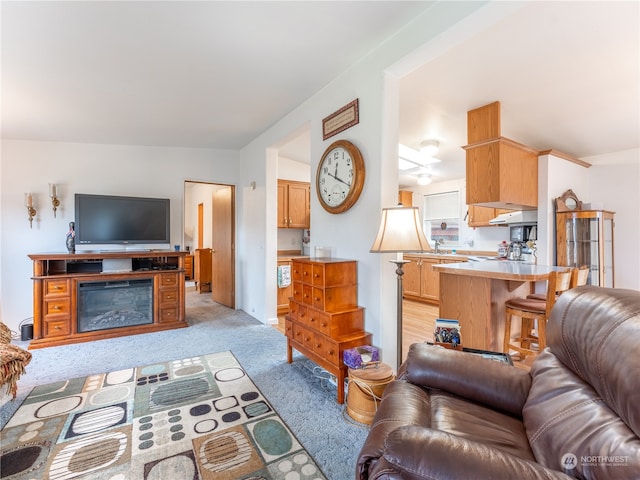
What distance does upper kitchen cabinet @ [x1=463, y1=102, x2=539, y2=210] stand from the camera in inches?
115

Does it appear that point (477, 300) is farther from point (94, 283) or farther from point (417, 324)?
point (94, 283)

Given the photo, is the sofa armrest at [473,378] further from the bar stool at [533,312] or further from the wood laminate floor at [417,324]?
the wood laminate floor at [417,324]

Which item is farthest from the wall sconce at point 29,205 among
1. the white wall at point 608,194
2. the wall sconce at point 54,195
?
the white wall at point 608,194

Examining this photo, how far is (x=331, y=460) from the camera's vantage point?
1.58 metres

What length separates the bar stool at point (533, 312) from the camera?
2219mm

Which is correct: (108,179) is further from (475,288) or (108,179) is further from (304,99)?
(475,288)

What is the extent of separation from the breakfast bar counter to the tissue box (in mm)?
937

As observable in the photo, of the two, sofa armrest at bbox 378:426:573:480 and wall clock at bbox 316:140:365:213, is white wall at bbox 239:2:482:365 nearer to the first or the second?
wall clock at bbox 316:140:365:213

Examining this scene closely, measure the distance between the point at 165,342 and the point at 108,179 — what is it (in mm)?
2415

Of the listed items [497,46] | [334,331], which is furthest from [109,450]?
[497,46]

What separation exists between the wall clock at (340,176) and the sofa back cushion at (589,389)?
158 cm

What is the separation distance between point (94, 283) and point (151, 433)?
2.51 meters

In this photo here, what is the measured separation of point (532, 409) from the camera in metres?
1.17

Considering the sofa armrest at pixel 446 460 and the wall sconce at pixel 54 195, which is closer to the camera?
the sofa armrest at pixel 446 460
